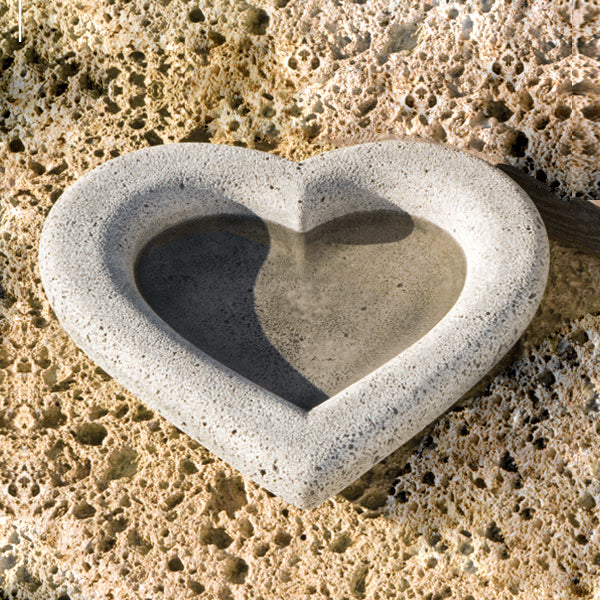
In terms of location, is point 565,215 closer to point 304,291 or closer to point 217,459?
point 304,291

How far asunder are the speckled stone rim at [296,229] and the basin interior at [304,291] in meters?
0.05

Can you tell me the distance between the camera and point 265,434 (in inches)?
66.3

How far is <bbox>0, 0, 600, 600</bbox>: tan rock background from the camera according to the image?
1.90 m

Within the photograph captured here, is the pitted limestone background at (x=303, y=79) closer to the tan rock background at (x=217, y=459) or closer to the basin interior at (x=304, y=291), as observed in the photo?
the tan rock background at (x=217, y=459)

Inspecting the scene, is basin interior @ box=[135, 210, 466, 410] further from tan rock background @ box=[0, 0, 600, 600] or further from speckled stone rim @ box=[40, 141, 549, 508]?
tan rock background @ box=[0, 0, 600, 600]

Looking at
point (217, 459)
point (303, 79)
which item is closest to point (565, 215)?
point (303, 79)

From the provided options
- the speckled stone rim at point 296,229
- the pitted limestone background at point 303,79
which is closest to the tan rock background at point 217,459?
the pitted limestone background at point 303,79

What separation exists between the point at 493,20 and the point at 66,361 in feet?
5.00

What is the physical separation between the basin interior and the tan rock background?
273 mm

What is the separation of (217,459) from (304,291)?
46 cm

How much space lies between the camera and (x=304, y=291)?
78.9 inches

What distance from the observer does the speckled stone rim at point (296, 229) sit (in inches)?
66.9

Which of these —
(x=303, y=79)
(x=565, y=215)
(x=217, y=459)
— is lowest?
(x=217, y=459)

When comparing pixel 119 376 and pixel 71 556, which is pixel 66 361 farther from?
pixel 71 556
